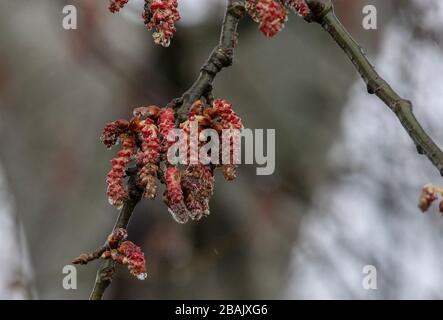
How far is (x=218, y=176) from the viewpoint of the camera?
336 centimetres

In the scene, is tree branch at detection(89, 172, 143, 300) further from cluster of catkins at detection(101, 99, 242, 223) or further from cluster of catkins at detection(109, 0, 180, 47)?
cluster of catkins at detection(109, 0, 180, 47)

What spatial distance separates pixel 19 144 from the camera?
127 inches

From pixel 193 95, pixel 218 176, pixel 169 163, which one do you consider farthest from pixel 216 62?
pixel 218 176

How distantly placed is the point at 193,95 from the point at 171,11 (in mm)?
117


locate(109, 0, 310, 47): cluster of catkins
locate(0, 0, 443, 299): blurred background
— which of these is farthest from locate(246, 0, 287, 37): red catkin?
locate(0, 0, 443, 299): blurred background

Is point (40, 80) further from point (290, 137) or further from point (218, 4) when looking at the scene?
point (290, 137)

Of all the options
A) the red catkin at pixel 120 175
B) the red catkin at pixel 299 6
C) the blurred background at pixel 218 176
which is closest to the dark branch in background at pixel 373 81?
the red catkin at pixel 299 6

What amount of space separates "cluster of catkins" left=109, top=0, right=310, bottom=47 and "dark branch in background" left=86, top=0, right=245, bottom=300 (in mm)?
74

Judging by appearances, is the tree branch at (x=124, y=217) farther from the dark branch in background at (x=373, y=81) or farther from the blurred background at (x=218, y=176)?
the blurred background at (x=218, y=176)

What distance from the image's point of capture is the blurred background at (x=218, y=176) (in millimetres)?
3107

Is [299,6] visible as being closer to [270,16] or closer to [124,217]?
[270,16]

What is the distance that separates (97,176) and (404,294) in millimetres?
1371

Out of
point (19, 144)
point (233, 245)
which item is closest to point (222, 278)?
point (233, 245)
